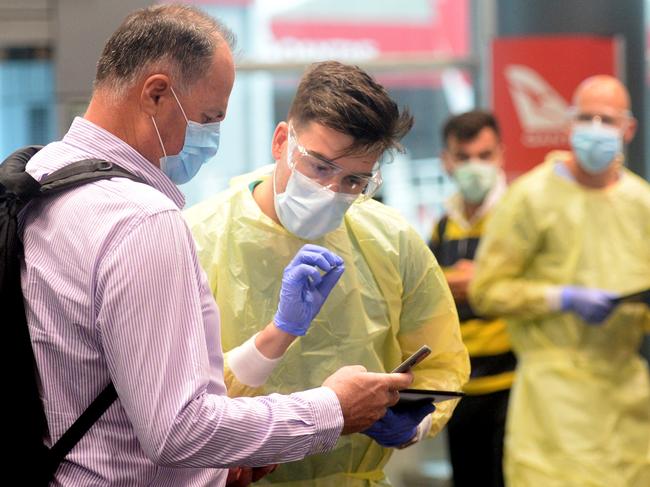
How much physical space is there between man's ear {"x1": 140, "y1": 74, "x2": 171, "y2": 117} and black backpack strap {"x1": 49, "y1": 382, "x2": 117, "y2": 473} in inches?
17.3

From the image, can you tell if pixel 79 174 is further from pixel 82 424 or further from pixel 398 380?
pixel 398 380

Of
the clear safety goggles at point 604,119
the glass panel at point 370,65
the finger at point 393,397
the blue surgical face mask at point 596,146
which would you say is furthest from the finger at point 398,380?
the glass panel at point 370,65

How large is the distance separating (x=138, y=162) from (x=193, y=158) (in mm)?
137

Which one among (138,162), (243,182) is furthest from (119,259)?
(243,182)

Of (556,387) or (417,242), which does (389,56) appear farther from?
(417,242)

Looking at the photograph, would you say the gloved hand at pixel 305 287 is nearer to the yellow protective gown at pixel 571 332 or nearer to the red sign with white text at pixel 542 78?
the yellow protective gown at pixel 571 332

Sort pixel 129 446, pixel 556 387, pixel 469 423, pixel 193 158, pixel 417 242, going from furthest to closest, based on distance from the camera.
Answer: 1. pixel 469 423
2. pixel 556 387
3. pixel 417 242
4. pixel 193 158
5. pixel 129 446

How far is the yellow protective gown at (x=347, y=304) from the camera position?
247 centimetres

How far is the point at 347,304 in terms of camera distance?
250 centimetres

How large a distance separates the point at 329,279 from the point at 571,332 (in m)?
2.20

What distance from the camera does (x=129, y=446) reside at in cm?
182

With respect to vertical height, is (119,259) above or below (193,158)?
below

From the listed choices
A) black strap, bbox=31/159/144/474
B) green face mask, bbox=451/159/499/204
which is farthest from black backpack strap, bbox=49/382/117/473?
green face mask, bbox=451/159/499/204

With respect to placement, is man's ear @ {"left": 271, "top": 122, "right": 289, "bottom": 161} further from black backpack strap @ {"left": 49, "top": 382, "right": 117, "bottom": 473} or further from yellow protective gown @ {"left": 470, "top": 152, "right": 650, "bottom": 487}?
yellow protective gown @ {"left": 470, "top": 152, "right": 650, "bottom": 487}
